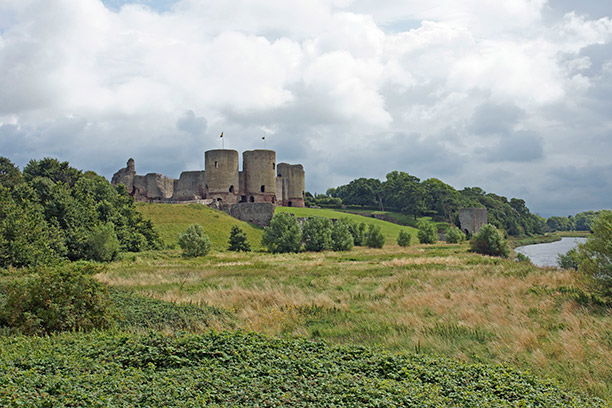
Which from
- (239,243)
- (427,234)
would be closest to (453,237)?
(427,234)

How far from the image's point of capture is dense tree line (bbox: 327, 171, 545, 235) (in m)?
90.8

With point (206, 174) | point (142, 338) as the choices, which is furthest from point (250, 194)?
point (142, 338)

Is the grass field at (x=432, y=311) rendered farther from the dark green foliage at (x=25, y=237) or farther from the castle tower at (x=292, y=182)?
the castle tower at (x=292, y=182)

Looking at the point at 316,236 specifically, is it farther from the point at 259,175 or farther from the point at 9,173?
the point at 9,173

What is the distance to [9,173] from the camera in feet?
172

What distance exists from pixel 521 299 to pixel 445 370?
9.22 metres

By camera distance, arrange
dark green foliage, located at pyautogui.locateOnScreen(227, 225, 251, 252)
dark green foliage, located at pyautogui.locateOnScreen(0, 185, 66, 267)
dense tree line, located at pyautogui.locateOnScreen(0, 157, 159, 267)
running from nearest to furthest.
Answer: dark green foliage, located at pyautogui.locateOnScreen(0, 185, 66, 267), dense tree line, located at pyautogui.locateOnScreen(0, 157, 159, 267), dark green foliage, located at pyautogui.locateOnScreen(227, 225, 251, 252)

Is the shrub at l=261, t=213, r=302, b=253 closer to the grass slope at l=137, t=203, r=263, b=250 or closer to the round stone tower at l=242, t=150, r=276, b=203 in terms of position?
the grass slope at l=137, t=203, r=263, b=250

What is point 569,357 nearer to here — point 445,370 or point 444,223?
point 445,370

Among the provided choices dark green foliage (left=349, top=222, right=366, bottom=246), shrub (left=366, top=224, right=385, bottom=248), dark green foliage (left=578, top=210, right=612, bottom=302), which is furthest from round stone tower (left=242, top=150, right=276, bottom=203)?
dark green foliage (left=578, top=210, right=612, bottom=302)

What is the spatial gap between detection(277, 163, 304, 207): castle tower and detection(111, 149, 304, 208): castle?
2518mm

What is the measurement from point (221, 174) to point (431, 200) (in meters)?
47.7

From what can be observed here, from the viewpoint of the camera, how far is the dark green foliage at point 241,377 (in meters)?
6.15

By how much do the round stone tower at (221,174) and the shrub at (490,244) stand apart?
106ft
